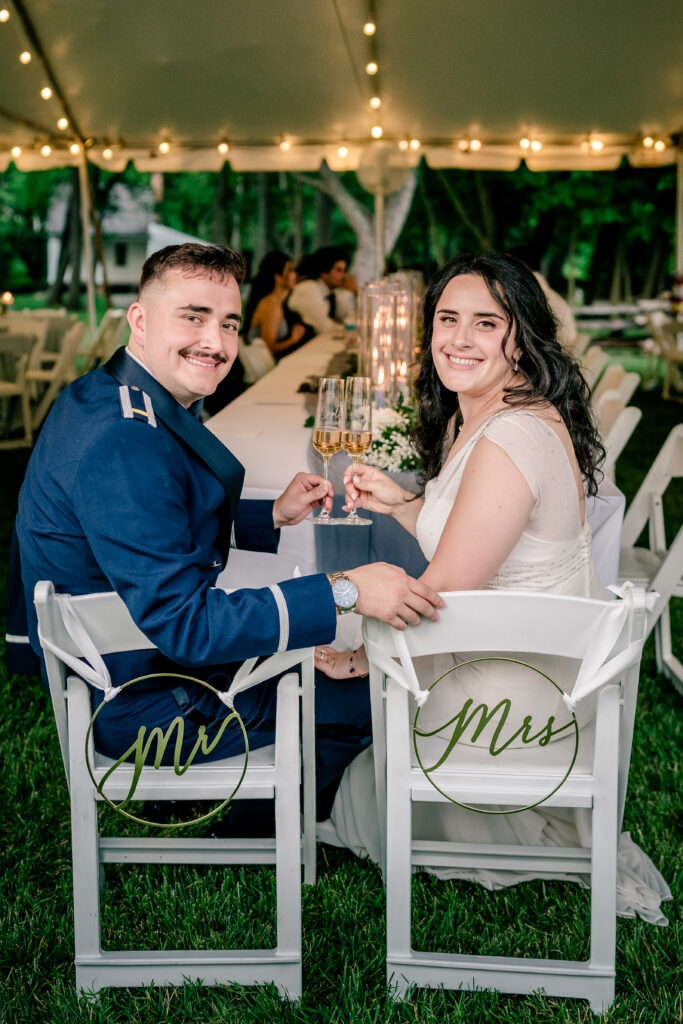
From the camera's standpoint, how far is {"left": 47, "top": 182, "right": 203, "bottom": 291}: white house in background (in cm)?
3691

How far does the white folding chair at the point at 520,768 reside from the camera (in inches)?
67.0

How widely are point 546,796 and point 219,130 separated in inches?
400

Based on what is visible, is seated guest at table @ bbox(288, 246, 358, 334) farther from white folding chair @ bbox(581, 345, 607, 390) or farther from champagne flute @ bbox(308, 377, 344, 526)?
champagne flute @ bbox(308, 377, 344, 526)

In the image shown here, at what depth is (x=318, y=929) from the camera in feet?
7.40

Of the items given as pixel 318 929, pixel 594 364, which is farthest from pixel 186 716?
pixel 594 364

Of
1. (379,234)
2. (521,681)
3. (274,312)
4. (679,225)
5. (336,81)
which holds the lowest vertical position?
(521,681)

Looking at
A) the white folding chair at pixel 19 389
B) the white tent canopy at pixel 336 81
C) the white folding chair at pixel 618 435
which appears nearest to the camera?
the white folding chair at pixel 618 435

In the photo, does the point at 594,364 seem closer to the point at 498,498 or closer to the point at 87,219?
the point at 498,498

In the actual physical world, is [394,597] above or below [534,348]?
below

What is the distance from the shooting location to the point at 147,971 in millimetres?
1958

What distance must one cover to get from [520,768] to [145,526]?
2.80 ft

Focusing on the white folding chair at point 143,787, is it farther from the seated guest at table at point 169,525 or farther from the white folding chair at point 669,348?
the white folding chair at point 669,348

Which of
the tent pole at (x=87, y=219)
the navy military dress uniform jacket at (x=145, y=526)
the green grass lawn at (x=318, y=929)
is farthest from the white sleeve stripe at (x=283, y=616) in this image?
Answer: the tent pole at (x=87, y=219)

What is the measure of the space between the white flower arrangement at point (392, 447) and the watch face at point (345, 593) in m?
1.30
